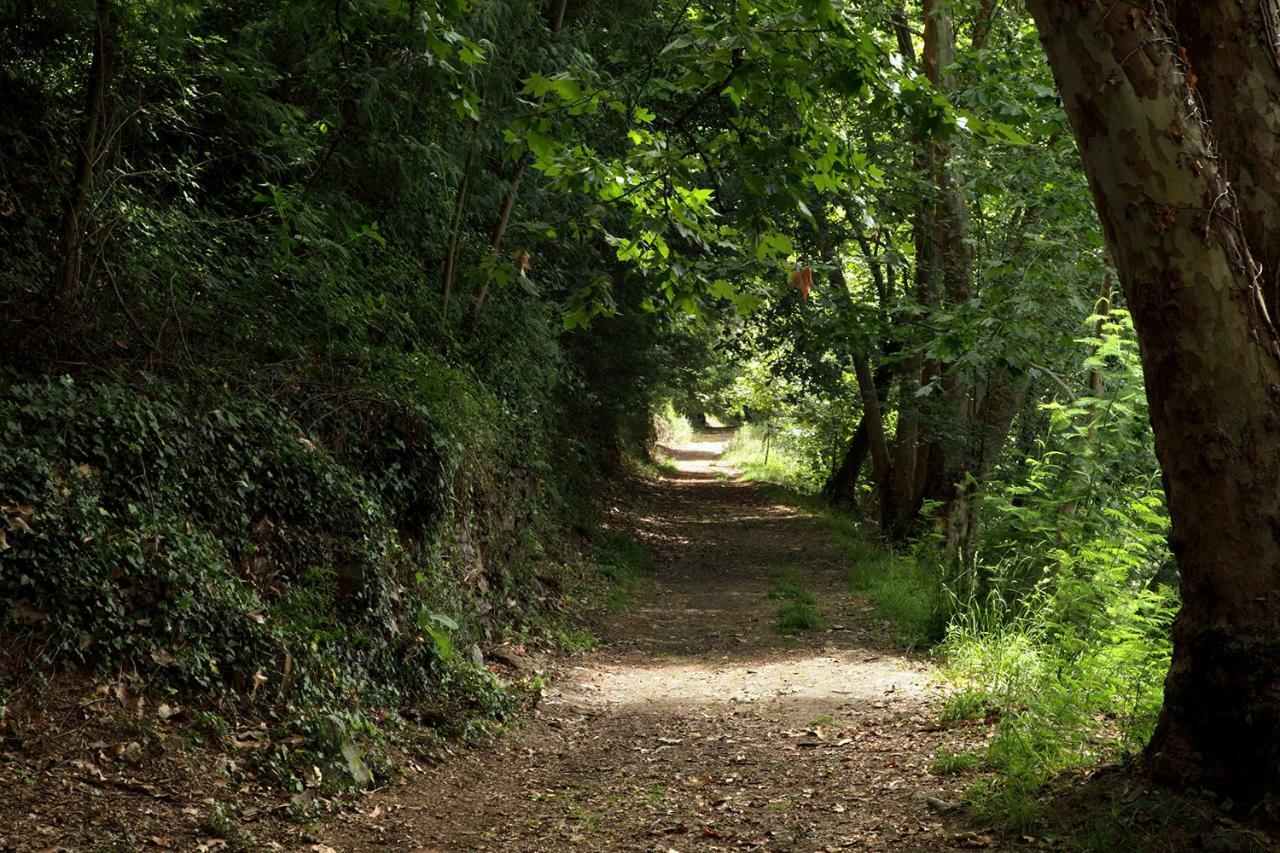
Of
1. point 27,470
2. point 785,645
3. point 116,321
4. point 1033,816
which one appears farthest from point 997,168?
point 27,470

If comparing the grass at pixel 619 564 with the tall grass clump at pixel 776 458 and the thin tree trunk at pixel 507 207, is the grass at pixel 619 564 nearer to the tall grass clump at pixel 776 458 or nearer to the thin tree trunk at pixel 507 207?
the thin tree trunk at pixel 507 207

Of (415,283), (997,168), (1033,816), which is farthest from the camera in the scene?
(997,168)

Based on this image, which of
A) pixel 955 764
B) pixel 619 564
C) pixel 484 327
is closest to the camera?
pixel 955 764

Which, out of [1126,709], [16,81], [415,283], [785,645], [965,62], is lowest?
[785,645]

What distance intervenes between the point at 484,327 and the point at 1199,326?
8607mm

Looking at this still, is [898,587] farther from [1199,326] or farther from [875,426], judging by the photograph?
[1199,326]

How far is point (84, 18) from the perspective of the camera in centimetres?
627

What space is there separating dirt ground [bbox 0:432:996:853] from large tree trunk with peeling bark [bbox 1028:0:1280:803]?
1.43 metres

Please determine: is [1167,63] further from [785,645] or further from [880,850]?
[785,645]

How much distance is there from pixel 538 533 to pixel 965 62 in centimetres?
710

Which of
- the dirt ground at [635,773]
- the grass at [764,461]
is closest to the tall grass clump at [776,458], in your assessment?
the grass at [764,461]

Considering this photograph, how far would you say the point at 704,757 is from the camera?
6695 mm

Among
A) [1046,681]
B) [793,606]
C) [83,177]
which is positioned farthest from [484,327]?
[1046,681]

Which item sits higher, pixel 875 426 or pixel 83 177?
pixel 83 177
